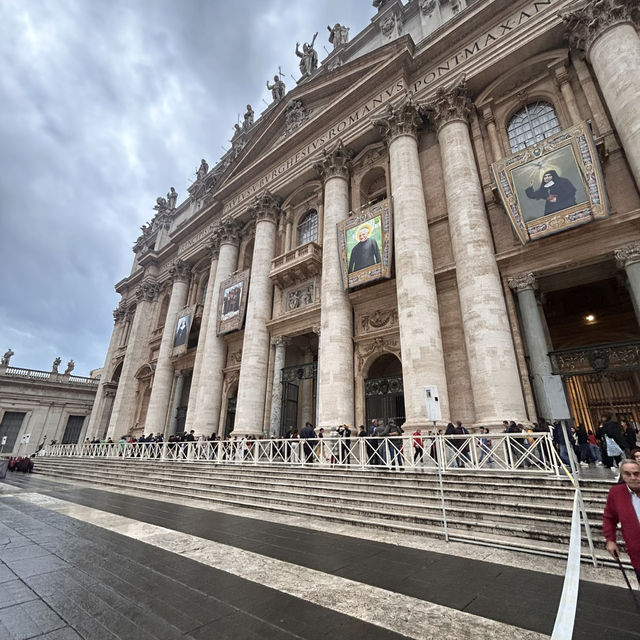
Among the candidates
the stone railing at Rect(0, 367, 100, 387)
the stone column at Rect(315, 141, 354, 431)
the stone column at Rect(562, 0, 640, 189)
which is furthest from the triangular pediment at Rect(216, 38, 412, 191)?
the stone railing at Rect(0, 367, 100, 387)

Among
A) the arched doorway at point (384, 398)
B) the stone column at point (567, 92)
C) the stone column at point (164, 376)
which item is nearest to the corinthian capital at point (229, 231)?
the stone column at point (164, 376)

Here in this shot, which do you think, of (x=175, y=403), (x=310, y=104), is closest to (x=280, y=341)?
(x=175, y=403)

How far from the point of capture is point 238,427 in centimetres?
1538

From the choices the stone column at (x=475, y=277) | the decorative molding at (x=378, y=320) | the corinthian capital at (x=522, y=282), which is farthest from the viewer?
the decorative molding at (x=378, y=320)

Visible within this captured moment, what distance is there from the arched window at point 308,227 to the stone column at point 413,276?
5.67 m

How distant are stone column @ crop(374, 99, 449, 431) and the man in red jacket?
305 inches

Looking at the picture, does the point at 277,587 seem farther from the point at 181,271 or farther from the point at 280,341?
the point at 181,271

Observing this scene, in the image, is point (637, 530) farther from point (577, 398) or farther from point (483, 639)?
point (577, 398)

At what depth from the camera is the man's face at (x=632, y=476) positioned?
2.47 metres

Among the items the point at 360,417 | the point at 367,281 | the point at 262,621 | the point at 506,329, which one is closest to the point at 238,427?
the point at 360,417

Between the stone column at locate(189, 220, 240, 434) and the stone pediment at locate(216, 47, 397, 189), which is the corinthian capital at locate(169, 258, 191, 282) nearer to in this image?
the stone column at locate(189, 220, 240, 434)

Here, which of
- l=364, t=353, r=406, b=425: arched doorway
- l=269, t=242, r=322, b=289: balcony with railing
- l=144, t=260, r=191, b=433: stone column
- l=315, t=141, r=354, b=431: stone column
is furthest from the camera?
l=144, t=260, r=191, b=433: stone column

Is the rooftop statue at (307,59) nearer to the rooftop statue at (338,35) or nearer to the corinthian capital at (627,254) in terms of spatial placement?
the rooftop statue at (338,35)

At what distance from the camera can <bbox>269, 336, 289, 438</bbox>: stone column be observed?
15.3 meters
